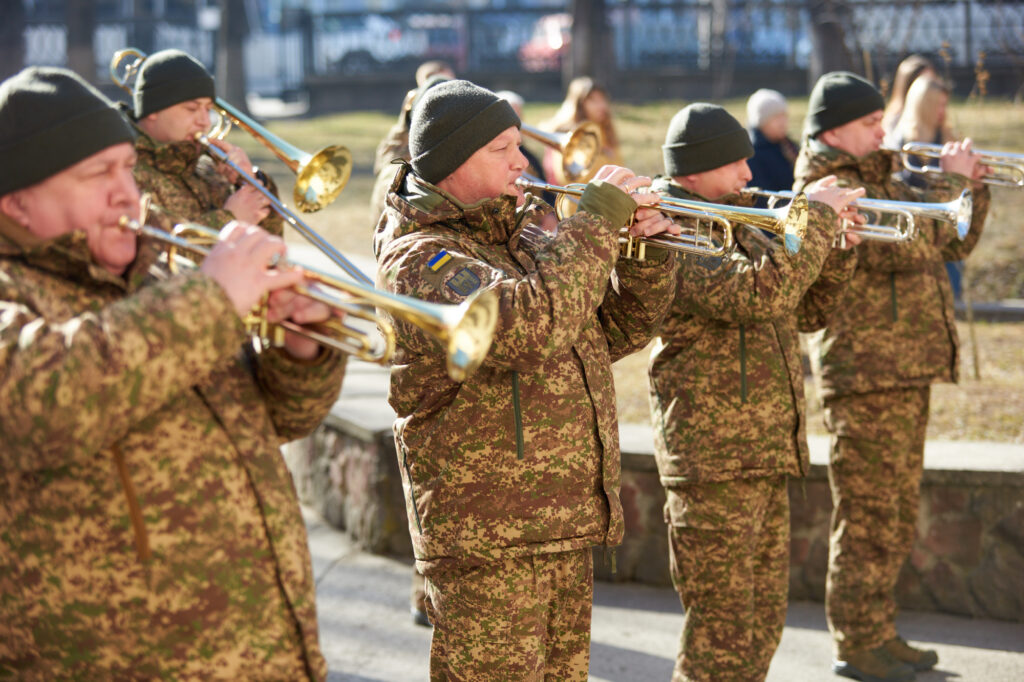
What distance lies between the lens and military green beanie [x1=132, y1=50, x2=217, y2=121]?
4.57 metres

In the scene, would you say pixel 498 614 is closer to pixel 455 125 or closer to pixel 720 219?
pixel 455 125

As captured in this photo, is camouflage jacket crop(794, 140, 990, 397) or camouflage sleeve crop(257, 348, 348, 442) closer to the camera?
camouflage sleeve crop(257, 348, 348, 442)

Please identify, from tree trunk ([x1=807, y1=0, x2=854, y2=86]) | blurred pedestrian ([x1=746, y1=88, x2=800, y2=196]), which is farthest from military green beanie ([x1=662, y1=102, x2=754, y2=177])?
A: tree trunk ([x1=807, y1=0, x2=854, y2=86])

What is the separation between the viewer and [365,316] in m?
2.41

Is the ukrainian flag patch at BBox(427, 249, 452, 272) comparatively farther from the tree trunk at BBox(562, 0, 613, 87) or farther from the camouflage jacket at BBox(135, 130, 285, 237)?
the tree trunk at BBox(562, 0, 613, 87)

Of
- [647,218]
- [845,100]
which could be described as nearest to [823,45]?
[845,100]

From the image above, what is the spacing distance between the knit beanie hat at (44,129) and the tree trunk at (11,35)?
823 inches

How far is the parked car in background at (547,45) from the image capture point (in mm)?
20859

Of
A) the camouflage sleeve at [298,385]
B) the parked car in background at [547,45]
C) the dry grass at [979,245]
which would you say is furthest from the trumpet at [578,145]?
the parked car in background at [547,45]

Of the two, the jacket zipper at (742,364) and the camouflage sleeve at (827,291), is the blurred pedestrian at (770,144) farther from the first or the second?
the jacket zipper at (742,364)

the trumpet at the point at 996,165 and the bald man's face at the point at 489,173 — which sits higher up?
the bald man's face at the point at 489,173

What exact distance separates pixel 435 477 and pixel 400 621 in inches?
91.0

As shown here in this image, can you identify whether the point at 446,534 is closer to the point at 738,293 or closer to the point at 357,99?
the point at 738,293

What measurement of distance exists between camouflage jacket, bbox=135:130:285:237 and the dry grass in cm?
120
